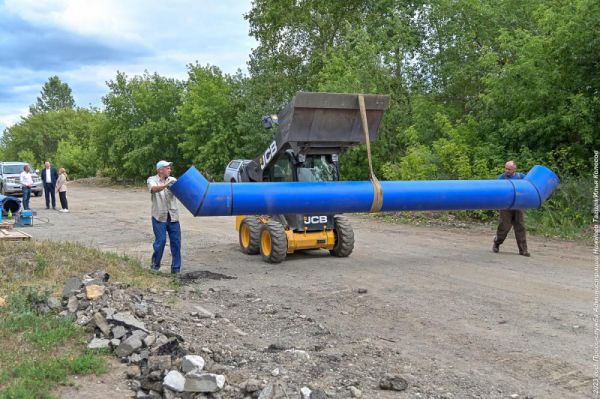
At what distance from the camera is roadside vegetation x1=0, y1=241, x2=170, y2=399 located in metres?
5.09

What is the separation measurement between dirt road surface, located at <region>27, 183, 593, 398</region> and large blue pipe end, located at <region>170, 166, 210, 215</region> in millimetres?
1289

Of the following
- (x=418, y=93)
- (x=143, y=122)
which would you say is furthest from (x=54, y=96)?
(x=418, y=93)

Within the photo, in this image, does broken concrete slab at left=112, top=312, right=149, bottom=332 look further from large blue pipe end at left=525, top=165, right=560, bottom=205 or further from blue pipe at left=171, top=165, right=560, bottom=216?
large blue pipe end at left=525, top=165, right=560, bottom=205

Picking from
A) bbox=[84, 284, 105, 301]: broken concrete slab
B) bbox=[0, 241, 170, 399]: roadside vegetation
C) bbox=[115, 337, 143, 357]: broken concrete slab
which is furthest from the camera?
bbox=[84, 284, 105, 301]: broken concrete slab

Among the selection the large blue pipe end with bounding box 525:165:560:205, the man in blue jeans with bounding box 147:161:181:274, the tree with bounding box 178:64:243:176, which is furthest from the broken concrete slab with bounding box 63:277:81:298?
the tree with bounding box 178:64:243:176

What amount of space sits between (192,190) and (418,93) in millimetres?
15780

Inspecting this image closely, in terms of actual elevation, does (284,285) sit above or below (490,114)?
below

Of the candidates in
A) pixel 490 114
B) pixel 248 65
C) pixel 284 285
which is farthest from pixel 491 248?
pixel 248 65

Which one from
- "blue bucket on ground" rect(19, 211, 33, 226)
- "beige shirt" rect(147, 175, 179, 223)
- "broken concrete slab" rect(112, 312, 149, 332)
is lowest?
"broken concrete slab" rect(112, 312, 149, 332)

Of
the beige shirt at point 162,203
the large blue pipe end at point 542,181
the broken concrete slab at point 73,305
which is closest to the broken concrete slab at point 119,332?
the broken concrete slab at point 73,305

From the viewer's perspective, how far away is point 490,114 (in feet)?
60.3

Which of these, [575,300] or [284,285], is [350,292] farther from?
[575,300]

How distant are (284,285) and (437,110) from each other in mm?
13721

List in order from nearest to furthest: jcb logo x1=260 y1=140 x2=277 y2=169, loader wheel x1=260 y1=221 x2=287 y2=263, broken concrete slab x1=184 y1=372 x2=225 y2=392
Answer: broken concrete slab x1=184 y1=372 x2=225 y2=392, loader wheel x1=260 y1=221 x2=287 y2=263, jcb logo x1=260 y1=140 x2=277 y2=169
